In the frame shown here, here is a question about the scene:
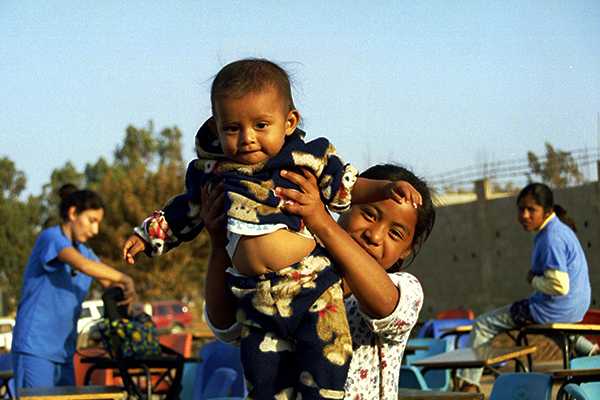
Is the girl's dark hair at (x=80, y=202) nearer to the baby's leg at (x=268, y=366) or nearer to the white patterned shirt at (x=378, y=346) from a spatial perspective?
the white patterned shirt at (x=378, y=346)

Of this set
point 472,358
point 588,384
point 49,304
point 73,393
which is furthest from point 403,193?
point 49,304

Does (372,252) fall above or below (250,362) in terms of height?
above

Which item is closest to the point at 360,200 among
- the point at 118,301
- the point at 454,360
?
the point at 454,360

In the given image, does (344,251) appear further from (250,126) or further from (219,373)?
(219,373)

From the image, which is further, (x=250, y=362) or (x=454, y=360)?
(x=454, y=360)

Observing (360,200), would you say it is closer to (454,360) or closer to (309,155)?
(309,155)

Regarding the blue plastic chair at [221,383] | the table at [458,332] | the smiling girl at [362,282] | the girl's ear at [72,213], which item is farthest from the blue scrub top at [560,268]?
the smiling girl at [362,282]

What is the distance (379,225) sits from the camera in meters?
2.85

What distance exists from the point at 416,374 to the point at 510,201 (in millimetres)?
17007

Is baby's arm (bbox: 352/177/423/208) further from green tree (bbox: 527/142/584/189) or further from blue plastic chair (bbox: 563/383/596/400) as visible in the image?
green tree (bbox: 527/142/584/189)

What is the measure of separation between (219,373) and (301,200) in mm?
4603

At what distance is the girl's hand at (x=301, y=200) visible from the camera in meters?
2.59

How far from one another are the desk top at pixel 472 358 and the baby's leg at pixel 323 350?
4.04m

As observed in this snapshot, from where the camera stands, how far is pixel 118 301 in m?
7.49
